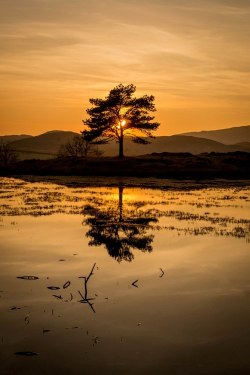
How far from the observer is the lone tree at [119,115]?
87.9 meters

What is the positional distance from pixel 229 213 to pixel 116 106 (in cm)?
5894

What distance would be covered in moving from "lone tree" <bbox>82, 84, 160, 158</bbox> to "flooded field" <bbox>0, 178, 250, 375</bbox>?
60871mm

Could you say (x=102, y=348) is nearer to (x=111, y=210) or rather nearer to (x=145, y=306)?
(x=145, y=306)

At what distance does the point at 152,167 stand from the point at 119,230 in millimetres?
54319

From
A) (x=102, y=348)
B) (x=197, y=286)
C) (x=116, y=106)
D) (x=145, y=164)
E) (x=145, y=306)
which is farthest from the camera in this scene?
(x=116, y=106)

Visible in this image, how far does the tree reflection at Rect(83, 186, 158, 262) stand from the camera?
20766mm

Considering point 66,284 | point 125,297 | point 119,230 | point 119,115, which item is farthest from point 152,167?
point 125,297

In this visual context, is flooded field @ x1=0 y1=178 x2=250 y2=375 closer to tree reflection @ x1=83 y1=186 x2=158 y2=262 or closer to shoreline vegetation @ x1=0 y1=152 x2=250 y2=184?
tree reflection @ x1=83 y1=186 x2=158 y2=262

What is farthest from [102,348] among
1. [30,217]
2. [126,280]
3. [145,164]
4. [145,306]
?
[145,164]

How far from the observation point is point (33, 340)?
10414 millimetres

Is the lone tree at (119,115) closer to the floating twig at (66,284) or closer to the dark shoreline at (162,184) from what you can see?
the dark shoreline at (162,184)

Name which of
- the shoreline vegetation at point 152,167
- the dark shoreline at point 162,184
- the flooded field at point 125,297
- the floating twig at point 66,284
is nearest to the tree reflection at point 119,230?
the flooded field at point 125,297

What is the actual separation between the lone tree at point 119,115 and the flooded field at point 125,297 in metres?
60.9

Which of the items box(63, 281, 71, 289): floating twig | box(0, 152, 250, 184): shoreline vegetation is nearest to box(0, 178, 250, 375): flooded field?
box(63, 281, 71, 289): floating twig
